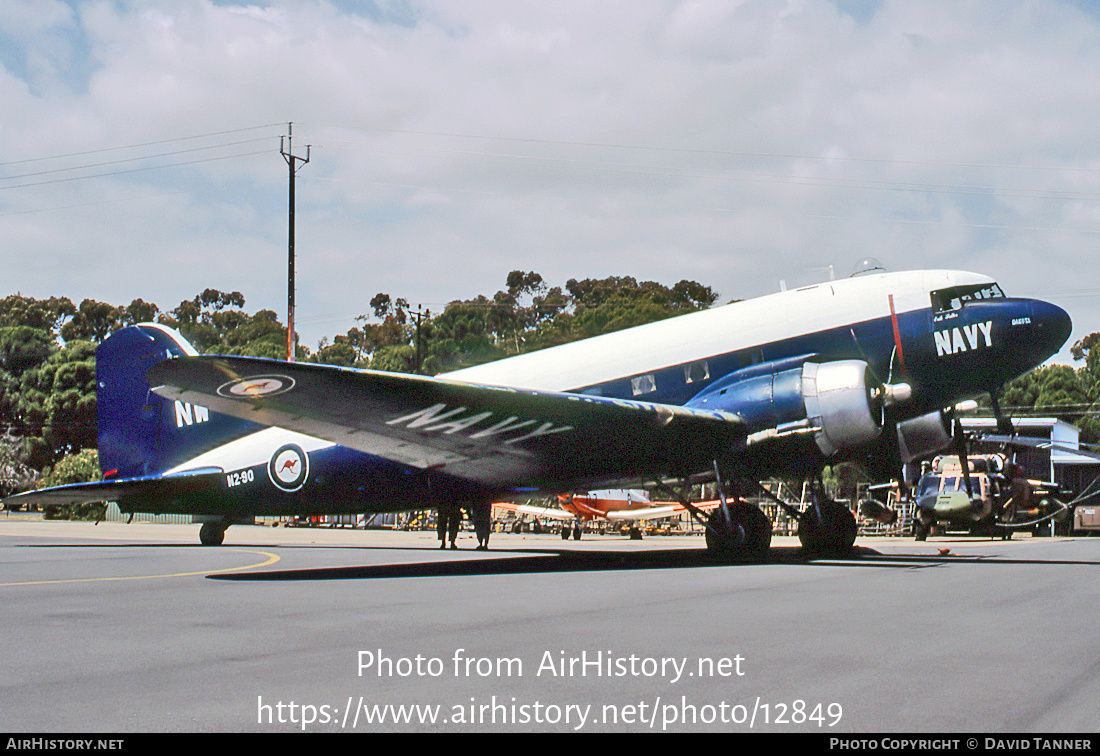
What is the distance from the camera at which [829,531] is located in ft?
65.5

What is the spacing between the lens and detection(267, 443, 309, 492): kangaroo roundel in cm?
1958

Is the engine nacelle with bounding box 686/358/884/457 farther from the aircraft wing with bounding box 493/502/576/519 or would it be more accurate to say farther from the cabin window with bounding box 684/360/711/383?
the aircraft wing with bounding box 493/502/576/519

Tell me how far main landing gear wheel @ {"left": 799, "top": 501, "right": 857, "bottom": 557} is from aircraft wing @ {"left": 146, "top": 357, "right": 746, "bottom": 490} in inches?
166

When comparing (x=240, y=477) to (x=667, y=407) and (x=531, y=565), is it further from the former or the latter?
(x=667, y=407)

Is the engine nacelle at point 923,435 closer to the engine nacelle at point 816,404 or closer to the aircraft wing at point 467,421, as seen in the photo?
the engine nacelle at point 816,404

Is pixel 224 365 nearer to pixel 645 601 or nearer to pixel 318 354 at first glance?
pixel 645 601

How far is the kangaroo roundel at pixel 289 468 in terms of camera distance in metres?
19.6

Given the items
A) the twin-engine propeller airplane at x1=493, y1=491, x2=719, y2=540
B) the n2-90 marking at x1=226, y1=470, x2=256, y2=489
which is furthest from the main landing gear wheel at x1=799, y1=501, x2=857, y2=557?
the twin-engine propeller airplane at x1=493, y1=491, x2=719, y2=540

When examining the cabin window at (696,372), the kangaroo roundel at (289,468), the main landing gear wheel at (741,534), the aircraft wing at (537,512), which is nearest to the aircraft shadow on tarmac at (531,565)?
the main landing gear wheel at (741,534)

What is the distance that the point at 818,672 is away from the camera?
621cm

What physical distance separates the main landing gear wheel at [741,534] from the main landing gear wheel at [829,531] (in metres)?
2.90

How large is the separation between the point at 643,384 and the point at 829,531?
543 cm

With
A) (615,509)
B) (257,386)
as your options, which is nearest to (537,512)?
(615,509)

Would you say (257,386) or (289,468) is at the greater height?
(257,386)
